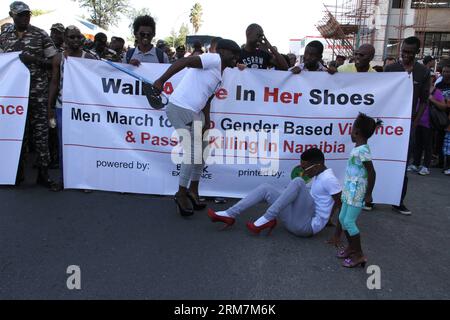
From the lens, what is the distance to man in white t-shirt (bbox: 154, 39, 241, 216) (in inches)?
166

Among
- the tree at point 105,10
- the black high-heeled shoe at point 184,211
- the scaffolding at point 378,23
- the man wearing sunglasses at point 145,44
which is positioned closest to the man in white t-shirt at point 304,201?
the black high-heeled shoe at point 184,211

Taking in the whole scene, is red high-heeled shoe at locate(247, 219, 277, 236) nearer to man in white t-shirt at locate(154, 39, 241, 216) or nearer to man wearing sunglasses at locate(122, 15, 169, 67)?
man in white t-shirt at locate(154, 39, 241, 216)

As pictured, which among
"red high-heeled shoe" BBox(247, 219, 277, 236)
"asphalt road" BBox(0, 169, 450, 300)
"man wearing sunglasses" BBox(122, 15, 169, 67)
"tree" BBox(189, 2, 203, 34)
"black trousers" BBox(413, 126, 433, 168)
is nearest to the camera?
"asphalt road" BBox(0, 169, 450, 300)

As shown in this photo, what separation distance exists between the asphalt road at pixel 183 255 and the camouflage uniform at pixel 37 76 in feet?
2.22

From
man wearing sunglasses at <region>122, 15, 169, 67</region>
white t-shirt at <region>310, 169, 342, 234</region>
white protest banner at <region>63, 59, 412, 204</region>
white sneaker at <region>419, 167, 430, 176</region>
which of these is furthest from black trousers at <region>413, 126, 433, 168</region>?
man wearing sunglasses at <region>122, 15, 169, 67</region>

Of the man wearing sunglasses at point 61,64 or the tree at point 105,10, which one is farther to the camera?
the tree at point 105,10

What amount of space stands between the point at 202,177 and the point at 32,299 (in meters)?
2.59

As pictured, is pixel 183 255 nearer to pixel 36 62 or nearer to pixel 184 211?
pixel 184 211

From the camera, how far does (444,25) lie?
24266 millimetres

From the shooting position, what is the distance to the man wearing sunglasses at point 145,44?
532cm

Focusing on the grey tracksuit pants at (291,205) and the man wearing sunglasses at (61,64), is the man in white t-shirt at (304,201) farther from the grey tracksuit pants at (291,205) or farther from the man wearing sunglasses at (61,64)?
the man wearing sunglasses at (61,64)

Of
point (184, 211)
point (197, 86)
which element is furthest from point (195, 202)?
point (197, 86)

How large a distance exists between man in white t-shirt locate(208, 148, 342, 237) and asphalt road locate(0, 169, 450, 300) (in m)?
0.13

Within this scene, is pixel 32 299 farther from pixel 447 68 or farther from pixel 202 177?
pixel 447 68
